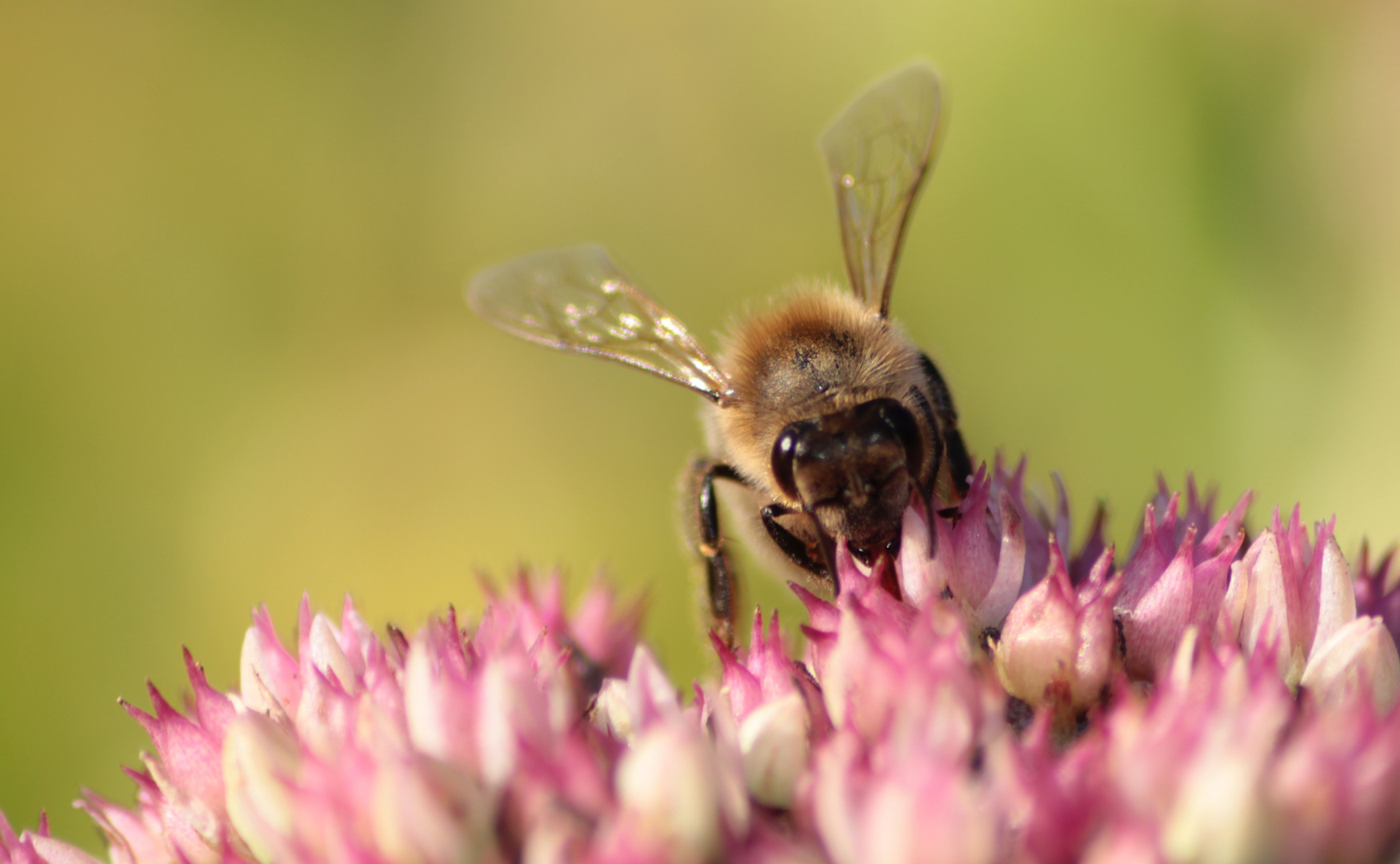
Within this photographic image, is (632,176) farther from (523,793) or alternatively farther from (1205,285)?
(523,793)

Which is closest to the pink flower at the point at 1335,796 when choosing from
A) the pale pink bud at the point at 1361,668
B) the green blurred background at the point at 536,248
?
the pale pink bud at the point at 1361,668

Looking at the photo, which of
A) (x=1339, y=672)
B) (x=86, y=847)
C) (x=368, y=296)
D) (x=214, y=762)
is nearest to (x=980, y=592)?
(x=1339, y=672)

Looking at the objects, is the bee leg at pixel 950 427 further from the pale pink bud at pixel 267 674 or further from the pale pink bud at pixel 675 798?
the pale pink bud at pixel 267 674

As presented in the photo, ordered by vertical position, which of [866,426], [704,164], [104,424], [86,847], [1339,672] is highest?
[704,164]

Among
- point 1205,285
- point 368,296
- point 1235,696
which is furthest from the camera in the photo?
point 368,296

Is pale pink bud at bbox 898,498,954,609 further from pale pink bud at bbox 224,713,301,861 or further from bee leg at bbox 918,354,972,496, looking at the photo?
pale pink bud at bbox 224,713,301,861

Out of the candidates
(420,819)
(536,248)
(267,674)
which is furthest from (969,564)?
(536,248)
